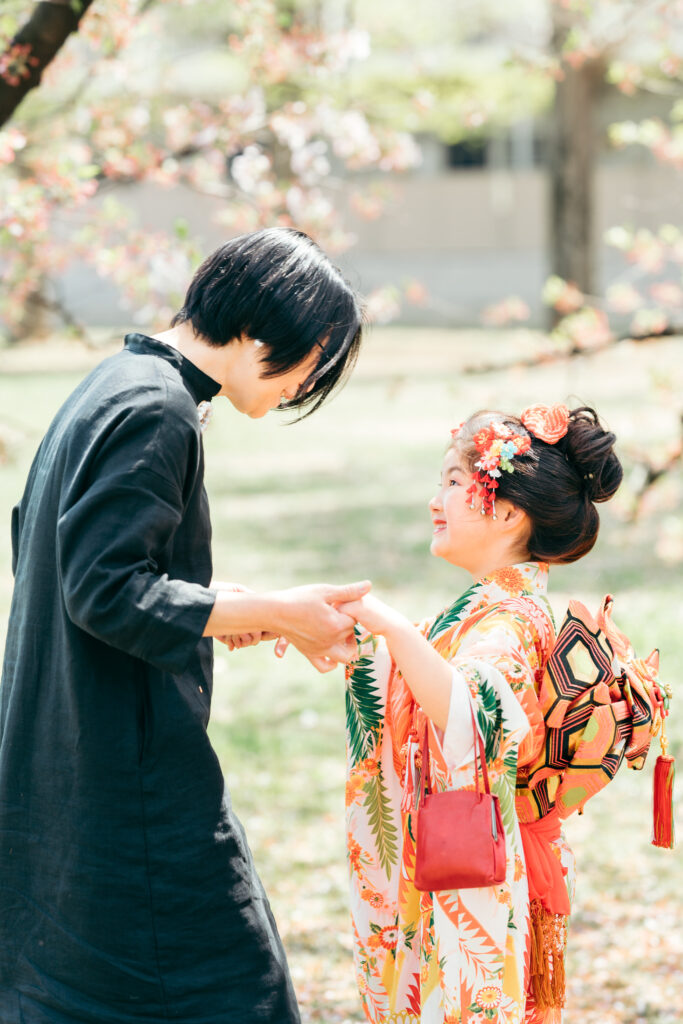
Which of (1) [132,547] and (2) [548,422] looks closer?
(1) [132,547]

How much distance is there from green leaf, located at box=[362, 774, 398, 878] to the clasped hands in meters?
0.50

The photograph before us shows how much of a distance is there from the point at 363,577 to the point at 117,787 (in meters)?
7.22

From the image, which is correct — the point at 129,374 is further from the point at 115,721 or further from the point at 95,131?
the point at 95,131

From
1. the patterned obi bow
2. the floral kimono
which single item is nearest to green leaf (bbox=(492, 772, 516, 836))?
the floral kimono

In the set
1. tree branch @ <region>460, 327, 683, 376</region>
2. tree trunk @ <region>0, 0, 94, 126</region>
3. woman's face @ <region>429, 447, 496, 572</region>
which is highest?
tree trunk @ <region>0, 0, 94, 126</region>

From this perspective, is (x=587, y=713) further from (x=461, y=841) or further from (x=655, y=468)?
(x=655, y=468)

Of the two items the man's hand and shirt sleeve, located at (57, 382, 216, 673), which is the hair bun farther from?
shirt sleeve, located at (57, 382, 216, 673)

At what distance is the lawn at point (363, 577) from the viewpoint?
4.06m

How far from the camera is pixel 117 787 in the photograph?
6.73ft

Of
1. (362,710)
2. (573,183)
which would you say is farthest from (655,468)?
(573,183)

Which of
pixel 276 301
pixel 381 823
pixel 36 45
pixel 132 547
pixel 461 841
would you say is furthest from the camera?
pixel 36 45

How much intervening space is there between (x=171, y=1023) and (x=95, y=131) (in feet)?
18.7

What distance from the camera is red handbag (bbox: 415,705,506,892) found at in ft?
7.44

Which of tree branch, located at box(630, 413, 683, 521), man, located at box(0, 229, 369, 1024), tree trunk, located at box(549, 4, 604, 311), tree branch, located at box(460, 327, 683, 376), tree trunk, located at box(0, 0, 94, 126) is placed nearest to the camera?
man, located at box(0, 229, 369, 1024)
